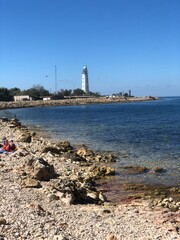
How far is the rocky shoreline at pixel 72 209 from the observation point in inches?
402

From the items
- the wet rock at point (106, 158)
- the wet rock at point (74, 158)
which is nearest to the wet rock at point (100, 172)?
the wet rock at point (74, 158)

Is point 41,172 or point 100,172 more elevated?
point 41,172

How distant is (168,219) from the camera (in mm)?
11867

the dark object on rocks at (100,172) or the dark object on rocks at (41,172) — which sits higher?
the dark object on rocks at (41,172)

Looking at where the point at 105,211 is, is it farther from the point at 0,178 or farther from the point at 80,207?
the point at 0,178

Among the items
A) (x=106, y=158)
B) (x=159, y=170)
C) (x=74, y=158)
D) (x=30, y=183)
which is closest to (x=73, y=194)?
(x=30, y=183)

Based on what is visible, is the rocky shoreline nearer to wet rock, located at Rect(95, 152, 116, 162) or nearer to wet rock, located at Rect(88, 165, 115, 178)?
wet rock, located at Rect(88, 165, 115, 178)

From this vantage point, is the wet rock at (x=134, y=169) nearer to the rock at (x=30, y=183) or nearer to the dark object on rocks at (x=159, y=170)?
the dark object on rocks at (x=159, y=170)

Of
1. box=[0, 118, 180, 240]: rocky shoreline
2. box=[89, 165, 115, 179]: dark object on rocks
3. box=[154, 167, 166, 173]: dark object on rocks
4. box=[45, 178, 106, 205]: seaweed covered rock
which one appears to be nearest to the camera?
box=[0, 118, 180, 240]: rocky shoreline

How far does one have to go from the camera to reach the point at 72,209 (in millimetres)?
12797

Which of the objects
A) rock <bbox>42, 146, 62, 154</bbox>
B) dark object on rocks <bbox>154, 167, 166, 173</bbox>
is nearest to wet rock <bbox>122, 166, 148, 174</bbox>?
dark object on rocks <bbox>154, 167, 166, 173</bbox>

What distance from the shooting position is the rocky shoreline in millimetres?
10219

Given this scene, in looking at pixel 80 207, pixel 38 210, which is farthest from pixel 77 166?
pixel 38 210

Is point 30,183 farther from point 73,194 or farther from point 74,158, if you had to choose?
point 74,158
